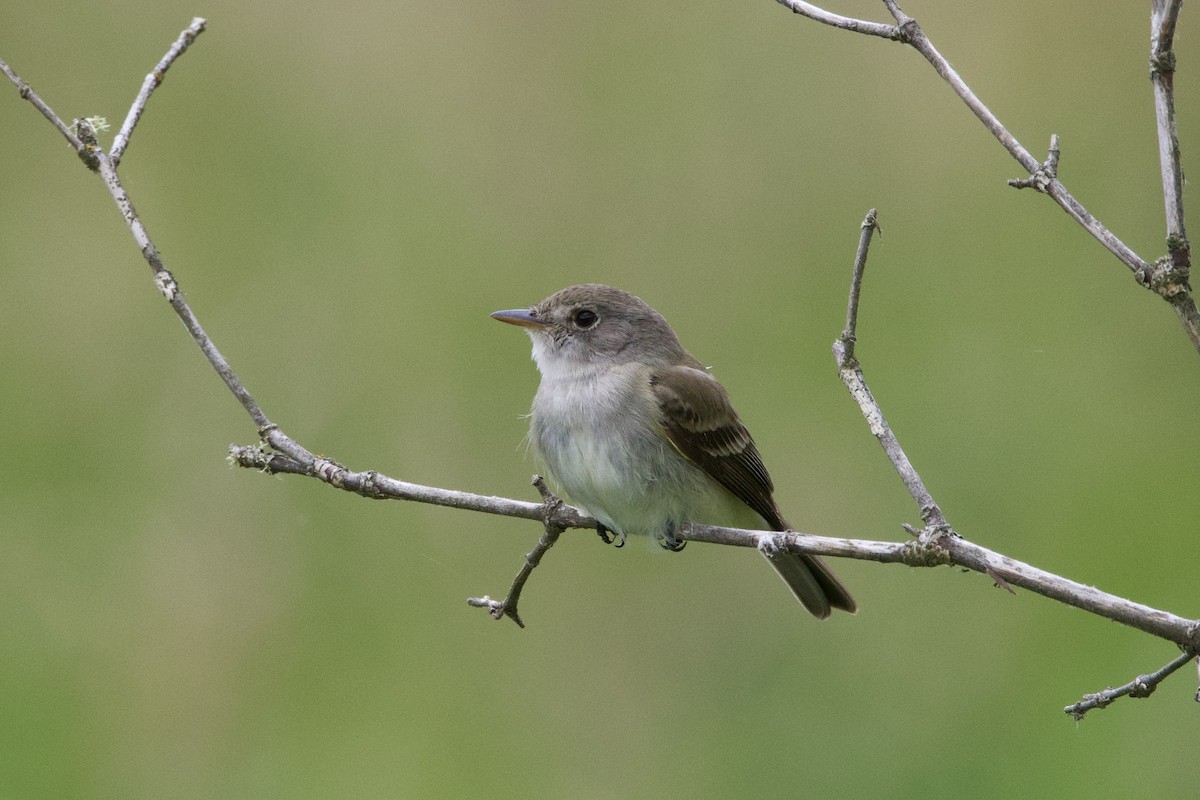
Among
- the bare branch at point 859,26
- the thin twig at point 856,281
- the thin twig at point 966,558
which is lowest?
the thin twig at point 966,558

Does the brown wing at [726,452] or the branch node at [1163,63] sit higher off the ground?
the branch node at [1163,63]

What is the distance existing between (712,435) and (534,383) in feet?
5.58

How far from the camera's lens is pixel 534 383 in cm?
574

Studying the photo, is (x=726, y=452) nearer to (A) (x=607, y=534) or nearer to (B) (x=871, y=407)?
(A) (x=607, y=534)

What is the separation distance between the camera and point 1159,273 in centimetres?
229

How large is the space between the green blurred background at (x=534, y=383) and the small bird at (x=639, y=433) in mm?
1002

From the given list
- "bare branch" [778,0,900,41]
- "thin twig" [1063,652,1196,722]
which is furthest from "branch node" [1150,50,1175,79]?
"thin twig" [1063,652,1196,722]

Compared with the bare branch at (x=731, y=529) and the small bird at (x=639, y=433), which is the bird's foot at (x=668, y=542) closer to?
the small bird at (x=639, y=433)

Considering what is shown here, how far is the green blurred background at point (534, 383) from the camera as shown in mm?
5031

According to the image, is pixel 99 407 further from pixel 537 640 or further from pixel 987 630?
pixel 987 630

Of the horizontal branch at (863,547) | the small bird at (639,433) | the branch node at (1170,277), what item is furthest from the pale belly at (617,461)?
the branch node at (1170,277)

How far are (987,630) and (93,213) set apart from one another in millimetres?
3851

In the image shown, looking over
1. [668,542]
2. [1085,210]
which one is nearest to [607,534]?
[668,542]

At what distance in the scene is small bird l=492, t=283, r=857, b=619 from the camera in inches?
155
